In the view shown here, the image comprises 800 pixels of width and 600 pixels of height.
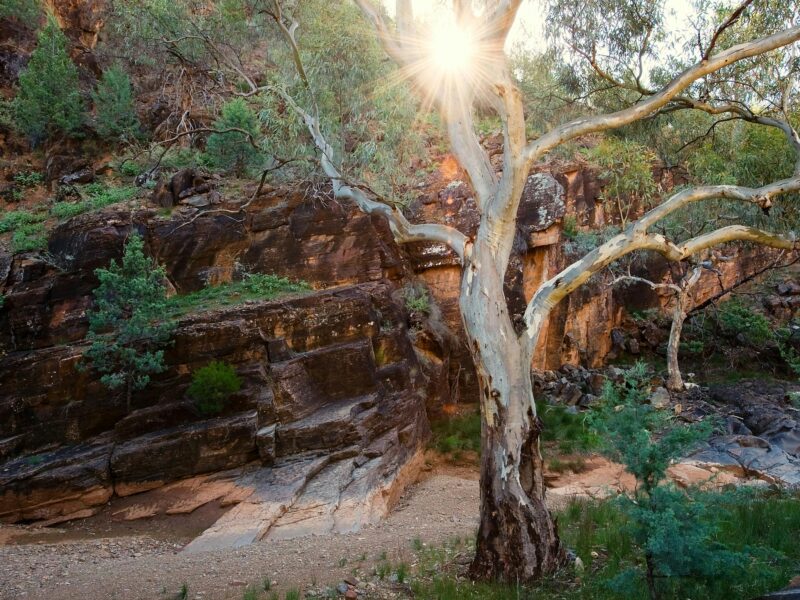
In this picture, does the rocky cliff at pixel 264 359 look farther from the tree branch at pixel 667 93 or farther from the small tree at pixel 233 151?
the tree branch at pixel 667 93

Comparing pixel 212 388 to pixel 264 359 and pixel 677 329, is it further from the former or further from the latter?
pixel 677 329

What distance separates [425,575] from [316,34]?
8843mm

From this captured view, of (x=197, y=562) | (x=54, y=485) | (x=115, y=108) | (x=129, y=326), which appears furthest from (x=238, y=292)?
(x=115, y=108)

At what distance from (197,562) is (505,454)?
4.10m

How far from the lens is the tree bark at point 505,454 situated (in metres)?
6.00

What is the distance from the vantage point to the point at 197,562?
7.44 m

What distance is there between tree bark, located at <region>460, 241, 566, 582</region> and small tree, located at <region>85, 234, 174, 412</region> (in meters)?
8.10

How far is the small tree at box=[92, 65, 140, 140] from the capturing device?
2150cm

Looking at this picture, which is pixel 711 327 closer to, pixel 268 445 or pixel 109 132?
pixel 268 445

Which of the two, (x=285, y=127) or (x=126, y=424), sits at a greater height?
(x=285, y=127)

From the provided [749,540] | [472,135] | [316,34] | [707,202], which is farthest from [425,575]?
[707,202]

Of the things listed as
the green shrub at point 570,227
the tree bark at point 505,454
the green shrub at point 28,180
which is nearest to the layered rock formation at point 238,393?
the tree bark at point 505,454

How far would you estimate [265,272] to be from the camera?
640 inches

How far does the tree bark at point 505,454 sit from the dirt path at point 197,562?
1491 millimetres
